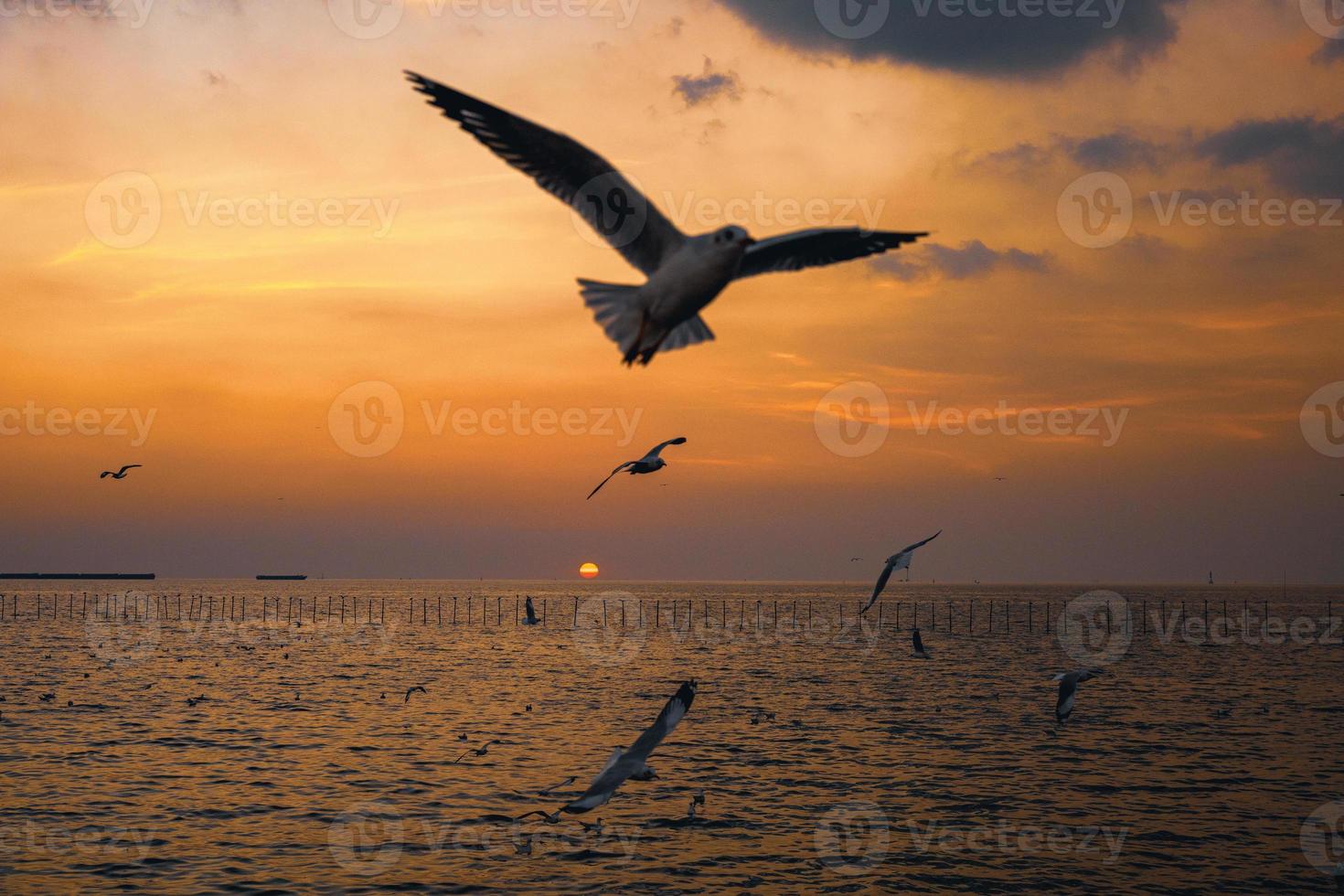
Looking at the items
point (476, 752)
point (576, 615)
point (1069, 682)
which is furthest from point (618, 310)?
point (576, 615)

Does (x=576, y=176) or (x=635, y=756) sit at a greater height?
(x=576, y=176)

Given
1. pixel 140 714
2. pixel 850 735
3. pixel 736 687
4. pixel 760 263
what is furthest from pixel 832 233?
pixel 736 687

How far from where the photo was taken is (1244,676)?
71.2m

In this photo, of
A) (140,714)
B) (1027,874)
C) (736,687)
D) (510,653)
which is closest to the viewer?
(1027,874)

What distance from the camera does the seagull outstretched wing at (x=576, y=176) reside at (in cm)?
868

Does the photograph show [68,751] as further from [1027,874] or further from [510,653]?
[510,653]

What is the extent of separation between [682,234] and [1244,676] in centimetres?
7421

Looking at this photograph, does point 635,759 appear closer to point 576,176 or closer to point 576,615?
point 576,176

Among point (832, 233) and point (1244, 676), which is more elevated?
point (832, 233)

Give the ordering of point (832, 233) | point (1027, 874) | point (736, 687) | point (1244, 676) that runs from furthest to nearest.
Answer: point (1244, 676) < point (736, 687) < point (1027, 874) < point (832, 233)

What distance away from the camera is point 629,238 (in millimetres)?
8867

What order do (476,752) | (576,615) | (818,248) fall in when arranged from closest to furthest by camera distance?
(818,248) < (476,752) < (576,615)

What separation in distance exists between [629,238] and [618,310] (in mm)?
582

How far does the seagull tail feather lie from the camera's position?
8.69 metres
